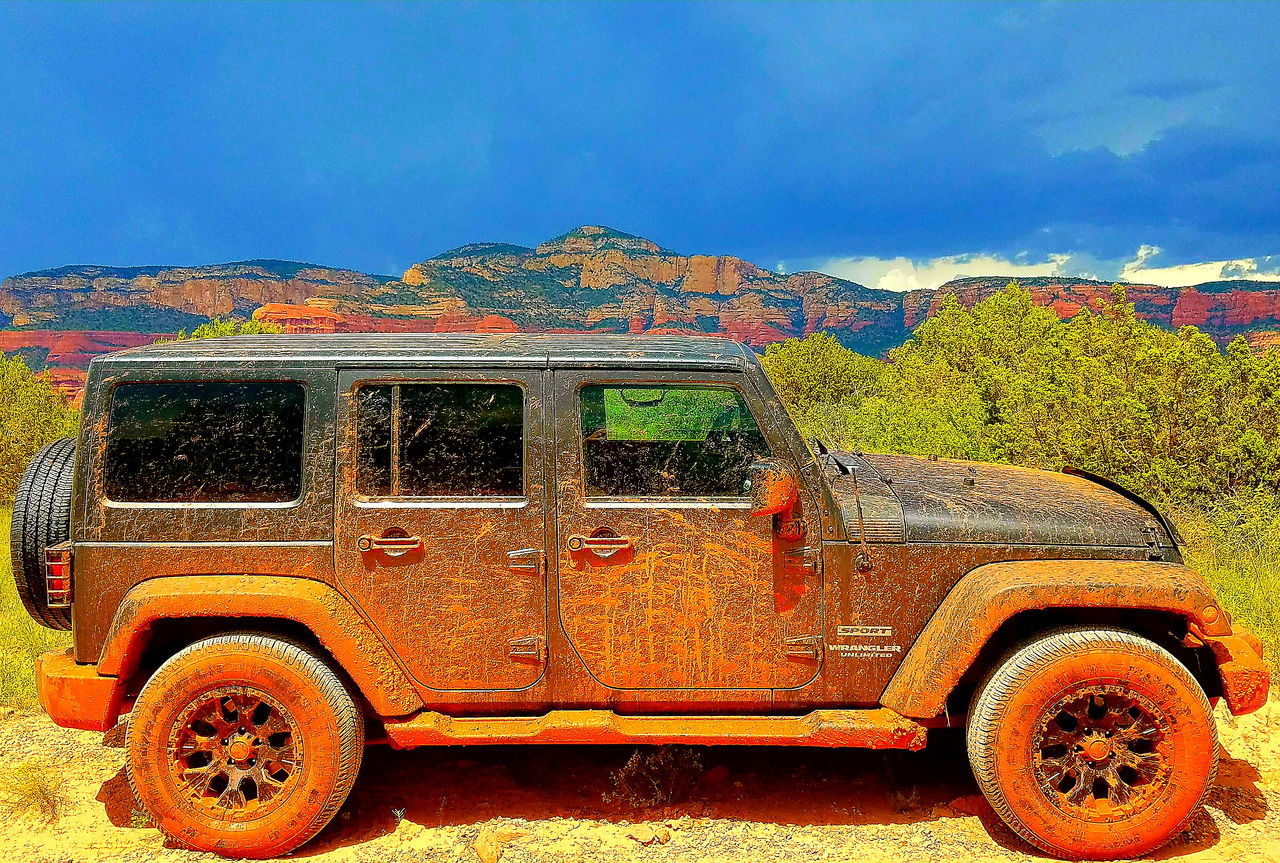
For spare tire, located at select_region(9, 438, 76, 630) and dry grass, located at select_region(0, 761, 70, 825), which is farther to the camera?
dry grass, located at select_region(0, 761, 70, 825)

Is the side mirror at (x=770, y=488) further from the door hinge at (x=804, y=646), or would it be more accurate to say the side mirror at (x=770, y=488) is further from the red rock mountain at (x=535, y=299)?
the red rock mountain at (x=535, y=299)

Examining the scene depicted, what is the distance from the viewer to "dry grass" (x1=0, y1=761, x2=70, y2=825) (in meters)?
3.37

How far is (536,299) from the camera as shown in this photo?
9294cm

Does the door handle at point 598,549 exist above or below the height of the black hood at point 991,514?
below

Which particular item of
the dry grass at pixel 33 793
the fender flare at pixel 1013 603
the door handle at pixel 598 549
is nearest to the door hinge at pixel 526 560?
the door handle at pixel 598 549

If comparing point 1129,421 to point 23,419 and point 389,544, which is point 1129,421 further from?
point 23,419

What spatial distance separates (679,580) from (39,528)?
100 inches

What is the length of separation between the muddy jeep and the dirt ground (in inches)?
13.0

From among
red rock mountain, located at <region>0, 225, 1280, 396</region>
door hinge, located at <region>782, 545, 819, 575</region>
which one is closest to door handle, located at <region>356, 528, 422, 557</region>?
door hinge, located at <region>782, 545, 819, 575</region>

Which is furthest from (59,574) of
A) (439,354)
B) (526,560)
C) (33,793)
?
(526,560)

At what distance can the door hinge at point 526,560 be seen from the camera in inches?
119

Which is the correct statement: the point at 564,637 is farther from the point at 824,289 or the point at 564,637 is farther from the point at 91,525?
the point at 824,289

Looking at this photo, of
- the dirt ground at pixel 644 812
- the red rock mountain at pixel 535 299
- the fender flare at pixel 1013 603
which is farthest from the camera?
the red rock mountain at pixel 535 299

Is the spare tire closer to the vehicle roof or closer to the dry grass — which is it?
→ the vehicle roof
